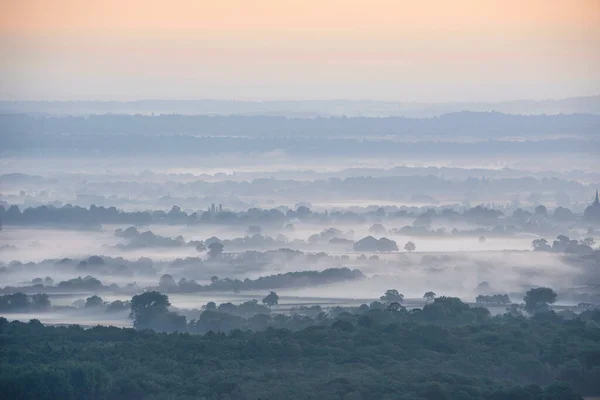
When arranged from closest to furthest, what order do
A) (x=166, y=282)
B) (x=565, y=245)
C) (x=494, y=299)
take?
(x=494, y=299), (x=166, y=282), (x=565, y=245)

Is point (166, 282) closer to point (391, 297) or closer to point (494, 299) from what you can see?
point (391, 297)

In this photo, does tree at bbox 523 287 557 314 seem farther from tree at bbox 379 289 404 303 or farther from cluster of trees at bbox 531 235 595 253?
cluster of trees at bbox 531 235 595 253

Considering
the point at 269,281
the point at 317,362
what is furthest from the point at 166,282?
the point at 317,362

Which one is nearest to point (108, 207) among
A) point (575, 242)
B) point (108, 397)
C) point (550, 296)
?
point (575, 242)

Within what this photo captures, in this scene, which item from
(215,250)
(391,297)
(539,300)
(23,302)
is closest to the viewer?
(539,300)

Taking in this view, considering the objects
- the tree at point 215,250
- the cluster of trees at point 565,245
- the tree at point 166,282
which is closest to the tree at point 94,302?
the tree at point 166,282

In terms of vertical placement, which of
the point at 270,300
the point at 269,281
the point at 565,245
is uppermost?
the point at 565,245

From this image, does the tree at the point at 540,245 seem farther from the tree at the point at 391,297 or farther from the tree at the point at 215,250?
the tree at the point at 391,297
